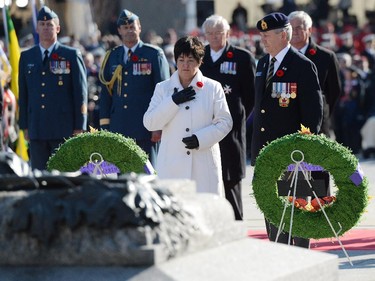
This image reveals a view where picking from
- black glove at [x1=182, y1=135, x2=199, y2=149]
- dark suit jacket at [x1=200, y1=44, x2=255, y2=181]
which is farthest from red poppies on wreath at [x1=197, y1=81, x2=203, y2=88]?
dark suit jacket at [x1=200, y1=44, x2=255, y2=181]

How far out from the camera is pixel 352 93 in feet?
74.1

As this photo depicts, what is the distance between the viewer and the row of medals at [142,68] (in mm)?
12406

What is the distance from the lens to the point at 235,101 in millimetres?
11516

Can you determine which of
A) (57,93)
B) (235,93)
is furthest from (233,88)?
(57,93)

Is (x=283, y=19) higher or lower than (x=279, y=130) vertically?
higher

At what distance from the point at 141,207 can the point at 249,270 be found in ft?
1.78

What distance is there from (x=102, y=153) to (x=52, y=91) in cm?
376

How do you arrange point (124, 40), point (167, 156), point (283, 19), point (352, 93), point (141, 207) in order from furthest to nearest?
1. point (352, 93)
2. point (124, 40)
3. point (283, 19)
4. point (167, 156)
5. point (141, 207)

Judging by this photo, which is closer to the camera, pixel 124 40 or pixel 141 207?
pixel 141 207

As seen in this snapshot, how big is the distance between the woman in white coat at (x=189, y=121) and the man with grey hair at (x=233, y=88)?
6.60 ft

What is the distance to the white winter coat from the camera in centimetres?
932

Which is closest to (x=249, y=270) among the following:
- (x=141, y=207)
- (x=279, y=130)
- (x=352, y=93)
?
(x=141, y=207)

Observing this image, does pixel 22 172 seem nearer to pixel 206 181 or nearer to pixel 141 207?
pixel 141 207

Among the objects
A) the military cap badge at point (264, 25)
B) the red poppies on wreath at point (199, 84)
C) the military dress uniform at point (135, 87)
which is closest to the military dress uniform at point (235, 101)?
the military dress uniform at point (135, 87)
